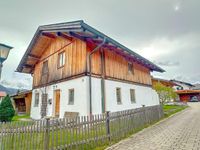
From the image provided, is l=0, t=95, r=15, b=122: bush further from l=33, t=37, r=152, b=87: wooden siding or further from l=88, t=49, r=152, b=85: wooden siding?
l=88, t=49, r=152, b=85: wooden siding

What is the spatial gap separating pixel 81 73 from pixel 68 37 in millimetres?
3365

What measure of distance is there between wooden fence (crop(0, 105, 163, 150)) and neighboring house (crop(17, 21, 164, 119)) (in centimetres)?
346

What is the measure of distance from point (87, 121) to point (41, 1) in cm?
973

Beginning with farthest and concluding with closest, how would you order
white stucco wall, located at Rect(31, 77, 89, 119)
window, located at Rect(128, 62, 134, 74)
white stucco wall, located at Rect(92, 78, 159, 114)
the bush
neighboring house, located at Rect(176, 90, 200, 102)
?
neighboring house, located at Rect(176, 90, 200, 102) < window, located at Rect(128, 62, 134, 74) < the bush < white stucco wall, located at Rect(92, 78, 159, 114) < white stucco wall, located at Rect(31, 77, 89, 119)

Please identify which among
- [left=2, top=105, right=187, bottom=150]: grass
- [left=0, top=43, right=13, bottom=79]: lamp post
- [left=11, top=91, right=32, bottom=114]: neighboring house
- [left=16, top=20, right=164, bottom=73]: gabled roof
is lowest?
[left=2, top=105, right=187, bottom=150]: grass

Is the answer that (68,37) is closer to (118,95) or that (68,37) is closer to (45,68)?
(45,68)

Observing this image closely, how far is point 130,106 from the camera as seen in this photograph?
A: 13.2 meters

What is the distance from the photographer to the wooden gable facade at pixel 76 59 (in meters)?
10.7

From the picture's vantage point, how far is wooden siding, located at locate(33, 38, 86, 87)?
10.7 m

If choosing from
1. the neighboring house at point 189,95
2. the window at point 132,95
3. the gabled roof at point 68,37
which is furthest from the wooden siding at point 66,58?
the neighboring house at point 189,95

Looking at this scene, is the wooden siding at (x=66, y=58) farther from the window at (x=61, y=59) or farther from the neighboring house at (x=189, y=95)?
the neighboring house at (x=189, y=95)

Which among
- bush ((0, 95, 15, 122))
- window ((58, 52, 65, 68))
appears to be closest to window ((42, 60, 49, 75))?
window ((58, 52, 65, 68))

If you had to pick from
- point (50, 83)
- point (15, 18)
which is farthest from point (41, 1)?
point (50, 83)

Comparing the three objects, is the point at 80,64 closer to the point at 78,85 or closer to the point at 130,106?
the point at 78,85
